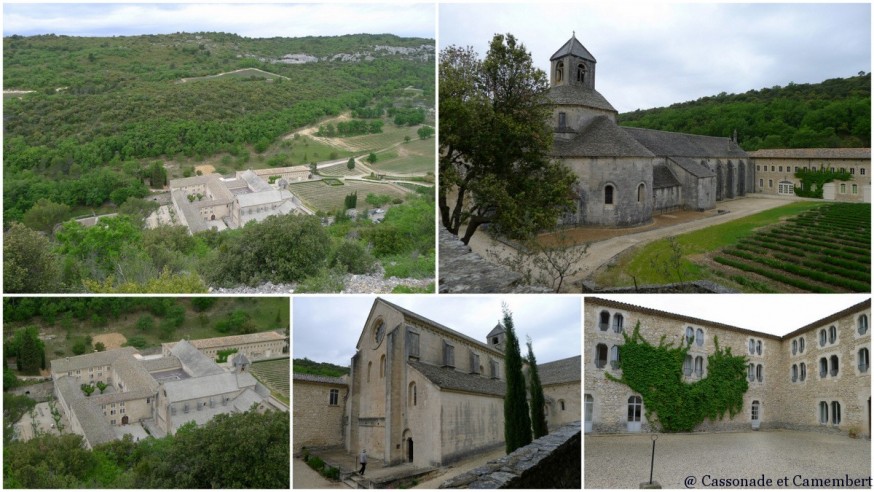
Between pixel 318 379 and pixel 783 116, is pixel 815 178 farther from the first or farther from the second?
pixel 318 379

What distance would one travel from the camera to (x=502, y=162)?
12258mm

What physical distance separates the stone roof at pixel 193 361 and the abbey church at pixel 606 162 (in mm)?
10723

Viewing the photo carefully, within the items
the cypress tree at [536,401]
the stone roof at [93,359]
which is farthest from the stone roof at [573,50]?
the stone roof at [93,359]

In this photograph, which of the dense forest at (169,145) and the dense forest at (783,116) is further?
the dense forest at (783,116)

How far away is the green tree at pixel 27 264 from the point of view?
848 cm

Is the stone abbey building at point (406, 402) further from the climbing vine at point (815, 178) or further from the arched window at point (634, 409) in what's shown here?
the climbing vine at point (815, 178)

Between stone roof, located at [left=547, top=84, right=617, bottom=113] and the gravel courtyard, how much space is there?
44.2ft

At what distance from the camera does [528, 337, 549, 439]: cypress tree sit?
9116 millimetres

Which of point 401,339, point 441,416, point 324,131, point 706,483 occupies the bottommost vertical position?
point 706,483

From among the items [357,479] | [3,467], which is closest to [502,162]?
[357,479]

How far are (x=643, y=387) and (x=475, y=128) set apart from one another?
724 cm

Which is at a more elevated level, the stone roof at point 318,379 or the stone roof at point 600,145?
the stone roof at point 600,145

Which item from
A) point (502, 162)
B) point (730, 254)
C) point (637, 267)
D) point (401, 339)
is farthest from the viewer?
point (730, 254)

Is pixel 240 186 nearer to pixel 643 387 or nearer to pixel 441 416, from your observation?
pixel 441 416
